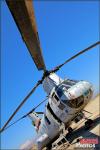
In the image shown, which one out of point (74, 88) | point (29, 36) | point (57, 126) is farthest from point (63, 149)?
point (29, 36)

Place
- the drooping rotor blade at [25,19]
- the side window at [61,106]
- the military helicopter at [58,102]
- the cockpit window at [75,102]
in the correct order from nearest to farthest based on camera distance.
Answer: the drooping rotor blade at [25,19], the military helicopter at [58,102], the cockpit window at [75,102], the side window at [61,106]

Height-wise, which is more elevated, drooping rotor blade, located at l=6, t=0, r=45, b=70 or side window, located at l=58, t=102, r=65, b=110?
side window, located at l=58, t=102, r=65, b=110

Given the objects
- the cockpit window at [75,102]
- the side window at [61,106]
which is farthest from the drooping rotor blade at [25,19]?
the side window at [61,106]

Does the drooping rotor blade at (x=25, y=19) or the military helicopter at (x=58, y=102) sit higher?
the military helicopter at (x=58, y=102)

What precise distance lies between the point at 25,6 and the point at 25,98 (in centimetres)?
834

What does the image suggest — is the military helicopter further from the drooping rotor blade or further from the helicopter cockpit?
the drooping rotor blade

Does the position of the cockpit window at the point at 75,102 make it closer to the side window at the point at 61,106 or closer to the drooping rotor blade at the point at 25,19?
the side window at the point at 61,106

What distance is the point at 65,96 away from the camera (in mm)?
17000

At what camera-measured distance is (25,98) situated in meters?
12.8

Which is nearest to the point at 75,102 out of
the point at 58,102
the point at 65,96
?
the point at 65,96

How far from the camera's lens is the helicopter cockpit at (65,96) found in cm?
1681

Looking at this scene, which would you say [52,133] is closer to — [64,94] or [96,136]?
[64,94]

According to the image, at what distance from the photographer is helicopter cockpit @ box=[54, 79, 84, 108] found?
16.8m

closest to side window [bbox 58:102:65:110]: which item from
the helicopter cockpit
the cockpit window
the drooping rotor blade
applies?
the helicopter cockpit
